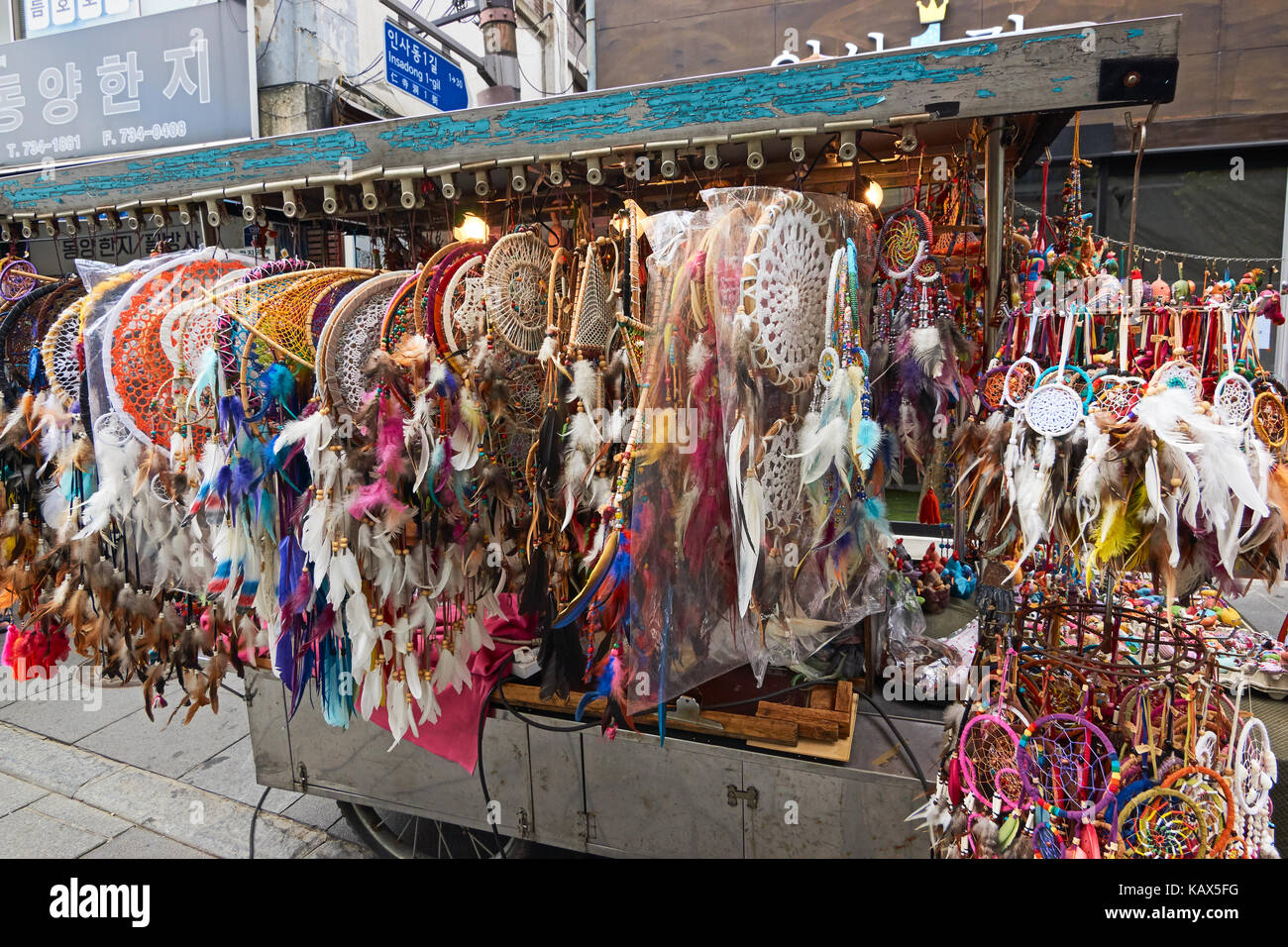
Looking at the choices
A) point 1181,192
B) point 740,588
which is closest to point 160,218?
point 740,588

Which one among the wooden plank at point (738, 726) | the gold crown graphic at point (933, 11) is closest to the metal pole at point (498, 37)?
the gold crown graphic at point (933, 11)

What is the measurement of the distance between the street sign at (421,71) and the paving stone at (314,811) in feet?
14.7

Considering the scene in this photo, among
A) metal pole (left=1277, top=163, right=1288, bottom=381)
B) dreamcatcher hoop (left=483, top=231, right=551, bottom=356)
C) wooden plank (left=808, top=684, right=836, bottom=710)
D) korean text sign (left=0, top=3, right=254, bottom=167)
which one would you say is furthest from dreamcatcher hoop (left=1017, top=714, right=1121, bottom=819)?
metal pole (left=1277, top=163, right=1288, bottom=381)

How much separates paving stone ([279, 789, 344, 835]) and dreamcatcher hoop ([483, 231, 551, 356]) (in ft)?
8.85

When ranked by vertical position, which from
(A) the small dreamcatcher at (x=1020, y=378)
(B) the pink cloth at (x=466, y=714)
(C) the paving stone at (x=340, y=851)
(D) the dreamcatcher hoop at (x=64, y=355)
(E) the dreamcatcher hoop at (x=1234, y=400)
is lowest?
(C) the paving stone at (x=340, y=851)

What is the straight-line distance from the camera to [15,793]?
3.79m

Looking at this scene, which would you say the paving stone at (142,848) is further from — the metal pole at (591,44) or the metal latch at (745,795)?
the metal pole at (591,44)

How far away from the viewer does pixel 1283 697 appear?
3986mm

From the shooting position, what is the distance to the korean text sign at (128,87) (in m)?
3.64

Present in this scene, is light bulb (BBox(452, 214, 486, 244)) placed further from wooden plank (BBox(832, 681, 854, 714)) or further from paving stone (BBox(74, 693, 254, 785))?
paving stone (BBox(74, 693, 254, 785))

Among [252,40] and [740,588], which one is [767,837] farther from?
[252,40]

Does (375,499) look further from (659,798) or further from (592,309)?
(659,798)
